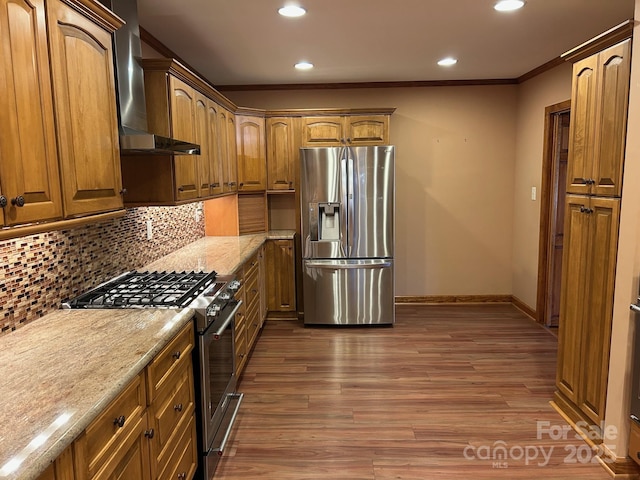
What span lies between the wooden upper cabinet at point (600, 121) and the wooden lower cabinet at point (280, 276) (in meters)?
2.68

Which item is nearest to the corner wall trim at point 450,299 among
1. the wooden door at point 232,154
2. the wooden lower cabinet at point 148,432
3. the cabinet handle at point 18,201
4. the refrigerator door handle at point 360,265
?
the refrigerator door handle at point 360,265

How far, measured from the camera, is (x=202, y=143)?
11.0ft

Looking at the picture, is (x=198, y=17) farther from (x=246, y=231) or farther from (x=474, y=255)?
(x=474, y=255)

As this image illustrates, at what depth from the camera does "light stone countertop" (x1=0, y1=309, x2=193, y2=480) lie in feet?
3.44

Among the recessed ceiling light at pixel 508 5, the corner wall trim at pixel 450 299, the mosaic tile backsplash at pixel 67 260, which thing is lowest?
the corner wall trim at pixel 450 299

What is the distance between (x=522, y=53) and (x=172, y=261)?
334 centimetres

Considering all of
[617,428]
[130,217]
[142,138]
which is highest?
[142,138]

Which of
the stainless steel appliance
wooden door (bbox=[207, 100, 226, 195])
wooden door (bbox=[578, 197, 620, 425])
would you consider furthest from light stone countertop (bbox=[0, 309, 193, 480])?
wooden door (bbox=[578, 197, 620, 425])

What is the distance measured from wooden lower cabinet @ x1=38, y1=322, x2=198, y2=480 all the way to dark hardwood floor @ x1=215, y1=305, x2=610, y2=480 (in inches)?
20.5

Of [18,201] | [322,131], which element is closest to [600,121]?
[18,201]

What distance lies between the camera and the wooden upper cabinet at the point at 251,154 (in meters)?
4.46

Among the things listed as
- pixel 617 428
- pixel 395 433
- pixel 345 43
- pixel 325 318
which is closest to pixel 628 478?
pixel 617 428

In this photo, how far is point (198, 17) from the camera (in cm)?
279

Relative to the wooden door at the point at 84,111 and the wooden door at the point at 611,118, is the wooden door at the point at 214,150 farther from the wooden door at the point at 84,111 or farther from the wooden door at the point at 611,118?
the wooden door at the point at 611,118
